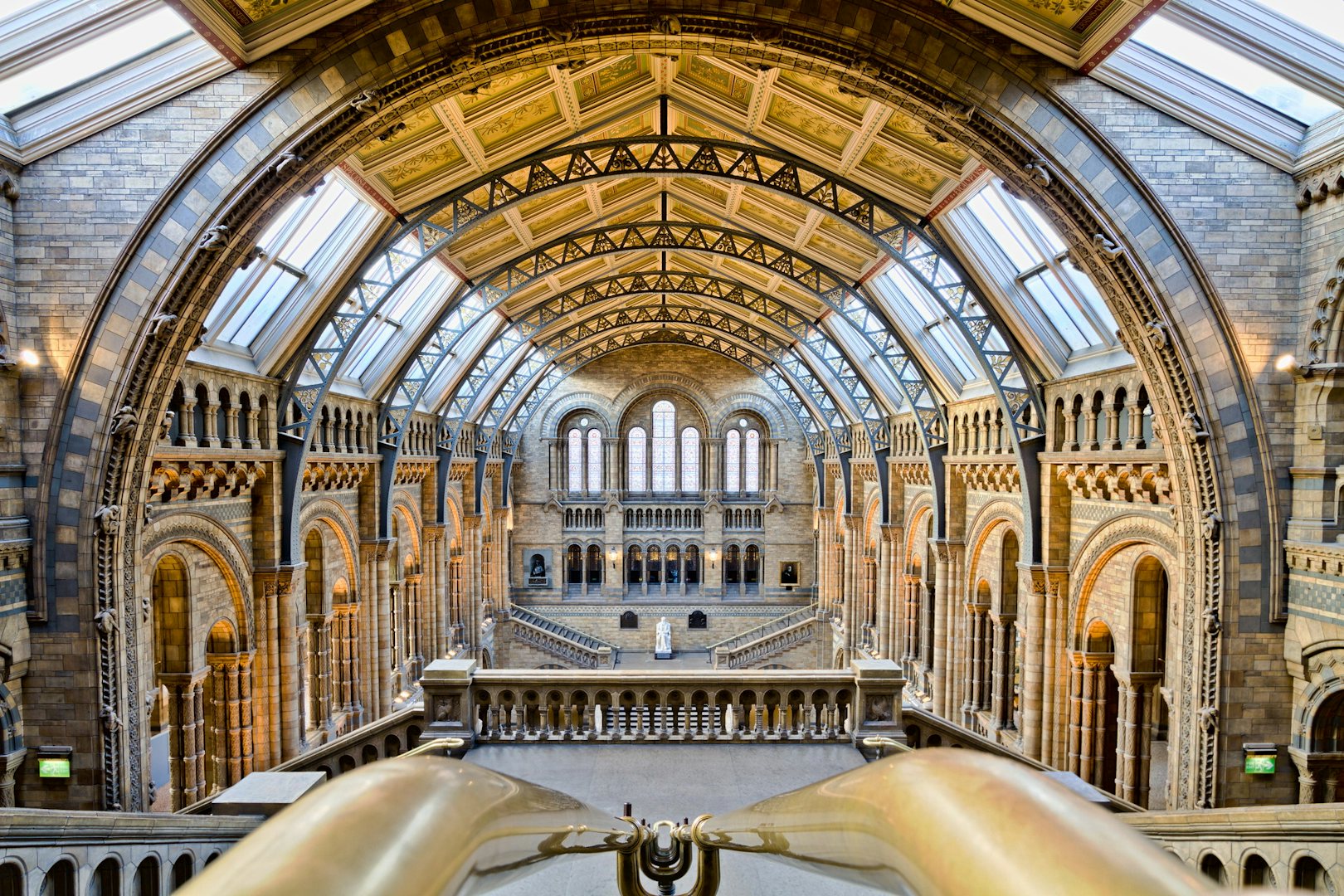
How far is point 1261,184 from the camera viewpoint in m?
9.47

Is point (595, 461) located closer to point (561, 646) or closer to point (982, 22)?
point (561, 646)

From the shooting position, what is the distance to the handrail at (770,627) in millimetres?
37125

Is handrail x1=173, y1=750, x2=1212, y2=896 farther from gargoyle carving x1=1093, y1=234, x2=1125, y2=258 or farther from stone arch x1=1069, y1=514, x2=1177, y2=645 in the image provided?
stone arch x1=1069, y1=514, x2=1177, y2=645

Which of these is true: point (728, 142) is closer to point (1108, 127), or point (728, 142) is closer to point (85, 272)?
point (1108, 127)

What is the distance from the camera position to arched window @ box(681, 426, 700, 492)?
134 feet

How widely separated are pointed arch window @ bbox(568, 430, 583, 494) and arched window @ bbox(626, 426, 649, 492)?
2368 mm

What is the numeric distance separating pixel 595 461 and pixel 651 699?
3105 cm

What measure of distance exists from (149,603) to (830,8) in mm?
10857

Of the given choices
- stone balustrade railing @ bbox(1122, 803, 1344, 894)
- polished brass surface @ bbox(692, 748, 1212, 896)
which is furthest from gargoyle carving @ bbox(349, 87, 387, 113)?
stone balustrade railing @ bbox(1122, 803, 1344, 894)

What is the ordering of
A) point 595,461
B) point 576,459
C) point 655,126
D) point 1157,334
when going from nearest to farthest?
point 1157,334
point 655,126
point 576,459
point 595,461

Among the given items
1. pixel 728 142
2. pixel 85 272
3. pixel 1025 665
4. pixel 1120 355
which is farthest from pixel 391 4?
pixel 1025 665

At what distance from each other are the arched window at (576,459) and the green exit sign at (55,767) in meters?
31.2

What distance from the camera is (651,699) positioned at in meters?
9.86

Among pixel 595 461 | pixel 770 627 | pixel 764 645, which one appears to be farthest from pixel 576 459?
pixel 764 645
